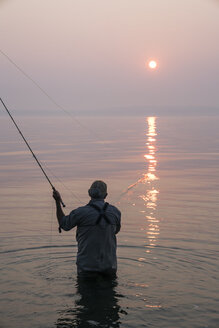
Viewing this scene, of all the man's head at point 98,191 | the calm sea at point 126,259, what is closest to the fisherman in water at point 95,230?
the man's head at point 98,191

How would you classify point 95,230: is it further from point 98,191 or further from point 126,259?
point 126,259

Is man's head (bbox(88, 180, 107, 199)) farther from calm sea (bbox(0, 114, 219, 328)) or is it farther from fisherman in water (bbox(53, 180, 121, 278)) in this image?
calm sea (bbox(0, 114, 219, 328))

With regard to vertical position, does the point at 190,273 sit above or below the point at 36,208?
below

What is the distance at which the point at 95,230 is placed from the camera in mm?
7621

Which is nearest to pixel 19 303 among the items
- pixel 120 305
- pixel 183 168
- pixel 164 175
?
pixel 120 305

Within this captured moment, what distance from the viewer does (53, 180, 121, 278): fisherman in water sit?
759 cm

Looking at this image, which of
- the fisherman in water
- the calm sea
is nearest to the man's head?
the fisherman in water

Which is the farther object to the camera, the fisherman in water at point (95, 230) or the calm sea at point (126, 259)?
the fisherman in water at point (95, 230)

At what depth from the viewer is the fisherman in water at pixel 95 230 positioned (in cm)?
759

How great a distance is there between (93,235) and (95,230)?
8 centimetres

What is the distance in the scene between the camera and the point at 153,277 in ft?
28.9

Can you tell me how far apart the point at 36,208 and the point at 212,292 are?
7.75 metres

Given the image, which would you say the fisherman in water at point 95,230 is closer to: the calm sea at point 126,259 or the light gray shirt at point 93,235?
the light gray shirt at point 93,235

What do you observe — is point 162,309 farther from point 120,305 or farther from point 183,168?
point 183,168
